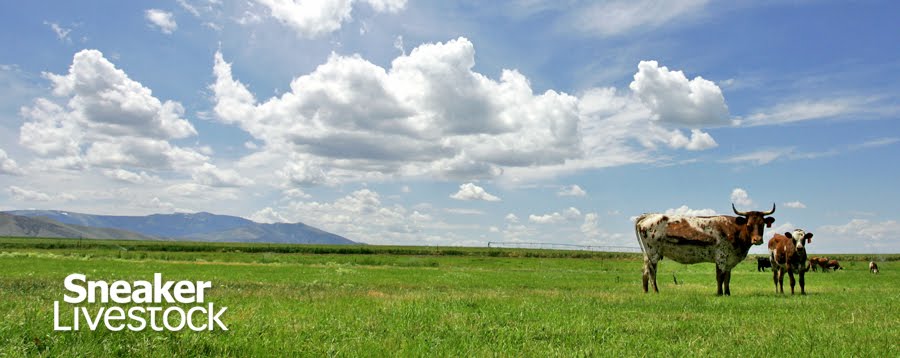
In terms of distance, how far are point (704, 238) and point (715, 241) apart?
42 centimetres

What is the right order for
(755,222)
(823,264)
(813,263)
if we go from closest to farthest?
(755,222) < (813,263) < (823,264)

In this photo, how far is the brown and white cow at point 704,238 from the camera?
2280 cm

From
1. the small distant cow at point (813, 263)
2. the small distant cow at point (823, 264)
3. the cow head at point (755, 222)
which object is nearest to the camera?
the cow head at point (755, 222)

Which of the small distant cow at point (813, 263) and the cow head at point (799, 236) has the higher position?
the cow head at point (799, 236)

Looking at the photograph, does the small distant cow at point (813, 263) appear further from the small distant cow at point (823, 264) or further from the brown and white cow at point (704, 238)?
the brown and white cow at point (704, 238)

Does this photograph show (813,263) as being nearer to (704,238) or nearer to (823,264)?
(823,264)

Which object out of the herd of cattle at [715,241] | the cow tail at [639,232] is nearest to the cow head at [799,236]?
the herd of cattle at [715,241]

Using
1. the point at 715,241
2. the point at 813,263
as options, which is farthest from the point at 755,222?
the point at 813,263

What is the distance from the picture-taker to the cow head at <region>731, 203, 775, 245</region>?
2252 cm

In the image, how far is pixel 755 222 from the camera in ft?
74.7

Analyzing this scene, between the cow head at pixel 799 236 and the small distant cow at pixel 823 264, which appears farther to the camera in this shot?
the small distant cow at pixel 823 264

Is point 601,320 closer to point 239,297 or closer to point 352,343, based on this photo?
point 352,343

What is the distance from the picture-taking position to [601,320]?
38.7 ft

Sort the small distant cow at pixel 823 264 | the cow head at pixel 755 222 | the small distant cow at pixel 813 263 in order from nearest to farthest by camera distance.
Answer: the cow head at pixel 755 222 < the small distant cow at pixel 813 263 < the small distant cow at pixel 823 264
